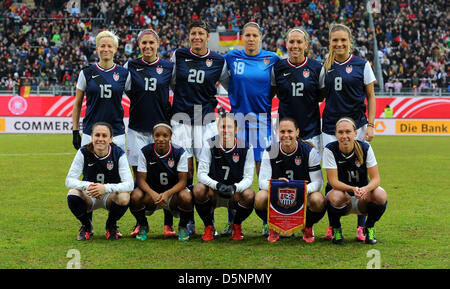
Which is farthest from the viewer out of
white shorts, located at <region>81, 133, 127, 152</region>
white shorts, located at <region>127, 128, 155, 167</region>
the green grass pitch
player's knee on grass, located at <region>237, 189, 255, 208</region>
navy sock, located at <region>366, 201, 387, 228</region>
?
white shorts, located at <region>127, 128, 155, 167</region>

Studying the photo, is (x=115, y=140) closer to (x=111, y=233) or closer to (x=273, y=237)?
(x=111, y=233)

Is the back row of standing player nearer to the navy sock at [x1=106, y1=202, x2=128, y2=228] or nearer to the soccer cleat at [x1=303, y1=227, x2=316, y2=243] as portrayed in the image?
the navy sock at [x1=106, y1=202, x2=128, y2=228]

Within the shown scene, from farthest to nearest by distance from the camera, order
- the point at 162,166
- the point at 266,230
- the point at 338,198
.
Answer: the point at 266,230 < the point at 162,166 < the point at 338,198

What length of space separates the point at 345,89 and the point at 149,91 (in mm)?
2017

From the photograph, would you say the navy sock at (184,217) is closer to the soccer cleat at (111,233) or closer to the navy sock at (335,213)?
the soccer cleat at (111,233)

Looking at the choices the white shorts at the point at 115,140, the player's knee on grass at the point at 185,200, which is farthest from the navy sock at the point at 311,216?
the white shorts at the point at 115,140

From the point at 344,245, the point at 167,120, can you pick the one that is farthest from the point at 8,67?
the point at 344,245

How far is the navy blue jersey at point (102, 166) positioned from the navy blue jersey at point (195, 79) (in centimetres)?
92

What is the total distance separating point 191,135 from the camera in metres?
6.48

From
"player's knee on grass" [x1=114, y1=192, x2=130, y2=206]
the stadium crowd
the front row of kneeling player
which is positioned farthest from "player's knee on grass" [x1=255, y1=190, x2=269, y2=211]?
the stadium crowd

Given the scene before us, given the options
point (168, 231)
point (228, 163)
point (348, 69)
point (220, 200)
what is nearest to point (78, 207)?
point (168, 231)

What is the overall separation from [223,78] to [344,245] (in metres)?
2.23

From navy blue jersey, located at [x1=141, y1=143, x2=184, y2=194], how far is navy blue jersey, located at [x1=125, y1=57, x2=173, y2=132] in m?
0.42

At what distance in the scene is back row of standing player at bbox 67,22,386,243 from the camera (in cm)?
606
